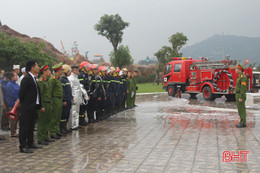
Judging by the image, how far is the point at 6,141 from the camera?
6766 mm

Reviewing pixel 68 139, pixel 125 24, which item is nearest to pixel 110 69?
pixel 68 139

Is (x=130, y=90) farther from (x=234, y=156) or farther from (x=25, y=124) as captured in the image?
(x=234, y=156)

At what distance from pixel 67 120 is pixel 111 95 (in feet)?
10.1

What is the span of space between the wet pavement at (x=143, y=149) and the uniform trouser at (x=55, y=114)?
33cm

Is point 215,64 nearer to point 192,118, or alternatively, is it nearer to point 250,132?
point 192,118

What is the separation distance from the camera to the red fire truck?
16.4 meters

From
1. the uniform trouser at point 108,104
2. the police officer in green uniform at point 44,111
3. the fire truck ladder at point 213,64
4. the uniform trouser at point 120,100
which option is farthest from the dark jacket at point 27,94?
the fire truck ladder at point 213,64

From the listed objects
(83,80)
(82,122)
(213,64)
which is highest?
(213,64)

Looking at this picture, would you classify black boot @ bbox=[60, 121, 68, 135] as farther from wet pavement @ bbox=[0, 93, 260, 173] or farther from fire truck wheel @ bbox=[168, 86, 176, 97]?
fire truck wheel @ bbox=[168, 86, 176, 97]

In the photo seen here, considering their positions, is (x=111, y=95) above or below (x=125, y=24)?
below

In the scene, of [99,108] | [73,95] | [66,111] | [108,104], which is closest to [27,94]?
[66,111]

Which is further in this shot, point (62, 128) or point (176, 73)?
point (176, 73)

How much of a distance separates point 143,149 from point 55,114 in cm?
238

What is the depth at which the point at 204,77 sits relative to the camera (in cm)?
1775
